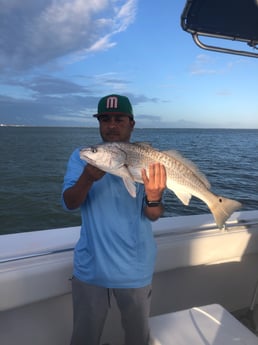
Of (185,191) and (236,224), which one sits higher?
(185,191)

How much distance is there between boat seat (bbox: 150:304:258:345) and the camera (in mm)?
2346

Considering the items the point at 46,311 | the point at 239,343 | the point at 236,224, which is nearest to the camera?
the point at 239,343

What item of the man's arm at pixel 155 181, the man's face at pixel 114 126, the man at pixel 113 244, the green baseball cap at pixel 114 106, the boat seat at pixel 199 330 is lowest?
the boat seat at pixel 199 330

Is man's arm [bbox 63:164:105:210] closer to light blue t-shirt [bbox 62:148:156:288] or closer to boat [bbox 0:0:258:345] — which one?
light blue t-shirt [bbox 62:148:156:288]

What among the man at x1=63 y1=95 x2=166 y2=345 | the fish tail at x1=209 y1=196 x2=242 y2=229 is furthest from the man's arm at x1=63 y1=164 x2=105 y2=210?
the fish tail at x1=209 y1=196 x2=242 y2=229

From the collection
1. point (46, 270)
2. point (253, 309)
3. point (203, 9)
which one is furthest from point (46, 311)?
point (203, 9)

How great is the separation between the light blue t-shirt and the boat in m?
0.44

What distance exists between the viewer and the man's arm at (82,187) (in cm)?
220

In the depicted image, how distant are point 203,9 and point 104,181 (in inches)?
59.2

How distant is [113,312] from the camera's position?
11.1 ft

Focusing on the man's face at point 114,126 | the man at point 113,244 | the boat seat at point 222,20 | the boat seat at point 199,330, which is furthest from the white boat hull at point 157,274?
the boat seat at point 222,20

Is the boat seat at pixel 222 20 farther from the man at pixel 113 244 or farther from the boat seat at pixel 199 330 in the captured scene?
the boat seat at pixel 199 330

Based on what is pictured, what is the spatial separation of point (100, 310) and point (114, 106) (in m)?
1.49

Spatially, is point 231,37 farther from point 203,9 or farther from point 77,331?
point 77,331
